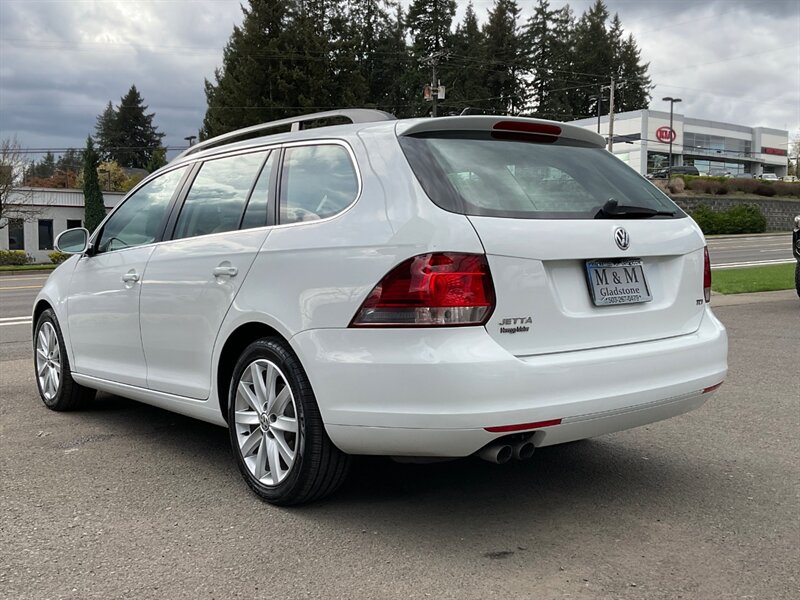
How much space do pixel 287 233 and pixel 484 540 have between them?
61.4 inches

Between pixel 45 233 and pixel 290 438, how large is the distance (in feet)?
165

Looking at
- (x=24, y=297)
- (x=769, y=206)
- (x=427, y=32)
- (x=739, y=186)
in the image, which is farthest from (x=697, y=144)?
(x=24, y=297)

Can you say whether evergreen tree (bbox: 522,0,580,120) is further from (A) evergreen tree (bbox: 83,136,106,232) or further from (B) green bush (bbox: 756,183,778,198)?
(A) evergreen tree (bbox: 83,136,106,232)

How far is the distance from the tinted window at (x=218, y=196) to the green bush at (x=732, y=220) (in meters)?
45.2

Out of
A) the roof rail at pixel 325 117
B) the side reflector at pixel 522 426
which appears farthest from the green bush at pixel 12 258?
the side reflector at pixel 522 426

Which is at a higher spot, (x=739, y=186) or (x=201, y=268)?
(x=739, y=186)

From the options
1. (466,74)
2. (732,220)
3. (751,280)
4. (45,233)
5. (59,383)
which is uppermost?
(466,74)

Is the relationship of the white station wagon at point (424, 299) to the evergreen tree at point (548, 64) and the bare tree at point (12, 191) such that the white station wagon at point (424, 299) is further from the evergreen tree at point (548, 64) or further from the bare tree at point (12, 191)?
the evergreen tree at point (548, 64)

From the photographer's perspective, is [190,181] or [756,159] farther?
[756,159]

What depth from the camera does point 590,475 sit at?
162 inches

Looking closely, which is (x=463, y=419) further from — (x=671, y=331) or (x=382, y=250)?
(x=671, y=331)

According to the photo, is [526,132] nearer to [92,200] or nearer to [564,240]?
[564,240]

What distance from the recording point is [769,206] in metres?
53.0

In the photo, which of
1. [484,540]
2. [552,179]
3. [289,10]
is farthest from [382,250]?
[289,10]
